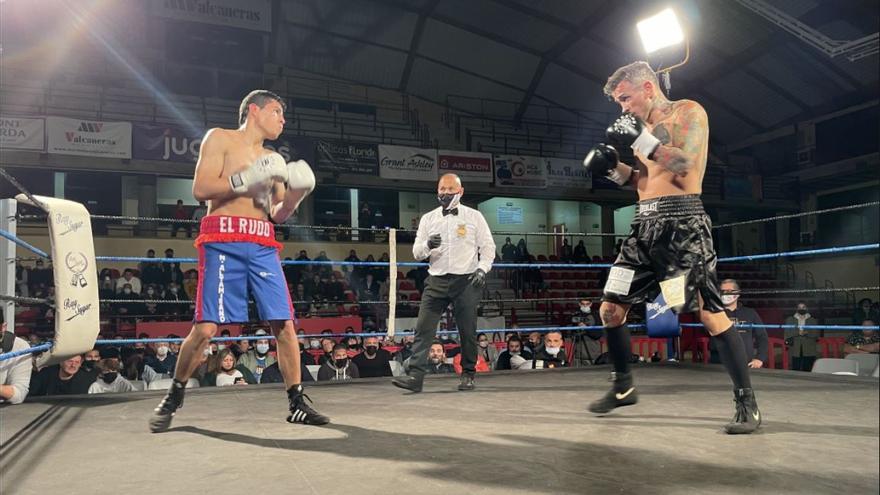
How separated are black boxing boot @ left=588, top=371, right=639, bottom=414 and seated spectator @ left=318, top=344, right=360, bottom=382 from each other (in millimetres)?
2742

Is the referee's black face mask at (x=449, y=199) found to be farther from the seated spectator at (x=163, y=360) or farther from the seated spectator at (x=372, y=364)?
the seated spectator at (x=163, y=360)

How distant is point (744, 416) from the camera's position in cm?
189

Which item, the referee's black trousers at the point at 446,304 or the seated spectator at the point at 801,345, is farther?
the seated spectator at the point at 801,345

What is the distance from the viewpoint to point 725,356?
1.98m

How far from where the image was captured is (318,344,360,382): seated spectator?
4688mm

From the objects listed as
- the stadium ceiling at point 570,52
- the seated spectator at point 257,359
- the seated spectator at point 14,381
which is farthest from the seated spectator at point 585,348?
the stadium ceiling at point 570,52

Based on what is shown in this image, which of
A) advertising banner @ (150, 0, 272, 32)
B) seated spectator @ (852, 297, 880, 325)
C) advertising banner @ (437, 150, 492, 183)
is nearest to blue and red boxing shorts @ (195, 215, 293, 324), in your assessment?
seated spectator @ (852, 297, 880, 325)

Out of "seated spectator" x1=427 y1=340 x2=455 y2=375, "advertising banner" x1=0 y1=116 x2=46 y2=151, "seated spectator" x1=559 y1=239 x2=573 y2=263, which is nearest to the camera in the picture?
"seated spectator" x1=427 y1=340 x2=455 y2=375

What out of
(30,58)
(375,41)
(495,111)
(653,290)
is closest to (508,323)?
(495,111)

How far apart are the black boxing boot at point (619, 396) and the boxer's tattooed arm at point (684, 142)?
2.49 ft

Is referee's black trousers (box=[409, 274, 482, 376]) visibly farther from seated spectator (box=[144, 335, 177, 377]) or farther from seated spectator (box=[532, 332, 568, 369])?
seated spectator (box=[144, 335, 177, 377])

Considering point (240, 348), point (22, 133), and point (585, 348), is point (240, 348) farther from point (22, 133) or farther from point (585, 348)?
point (22, 133)

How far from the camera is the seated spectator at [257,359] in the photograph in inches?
221

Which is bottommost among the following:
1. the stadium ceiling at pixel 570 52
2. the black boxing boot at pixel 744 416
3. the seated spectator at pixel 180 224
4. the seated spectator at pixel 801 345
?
the seated spectator at pixel 801 345
